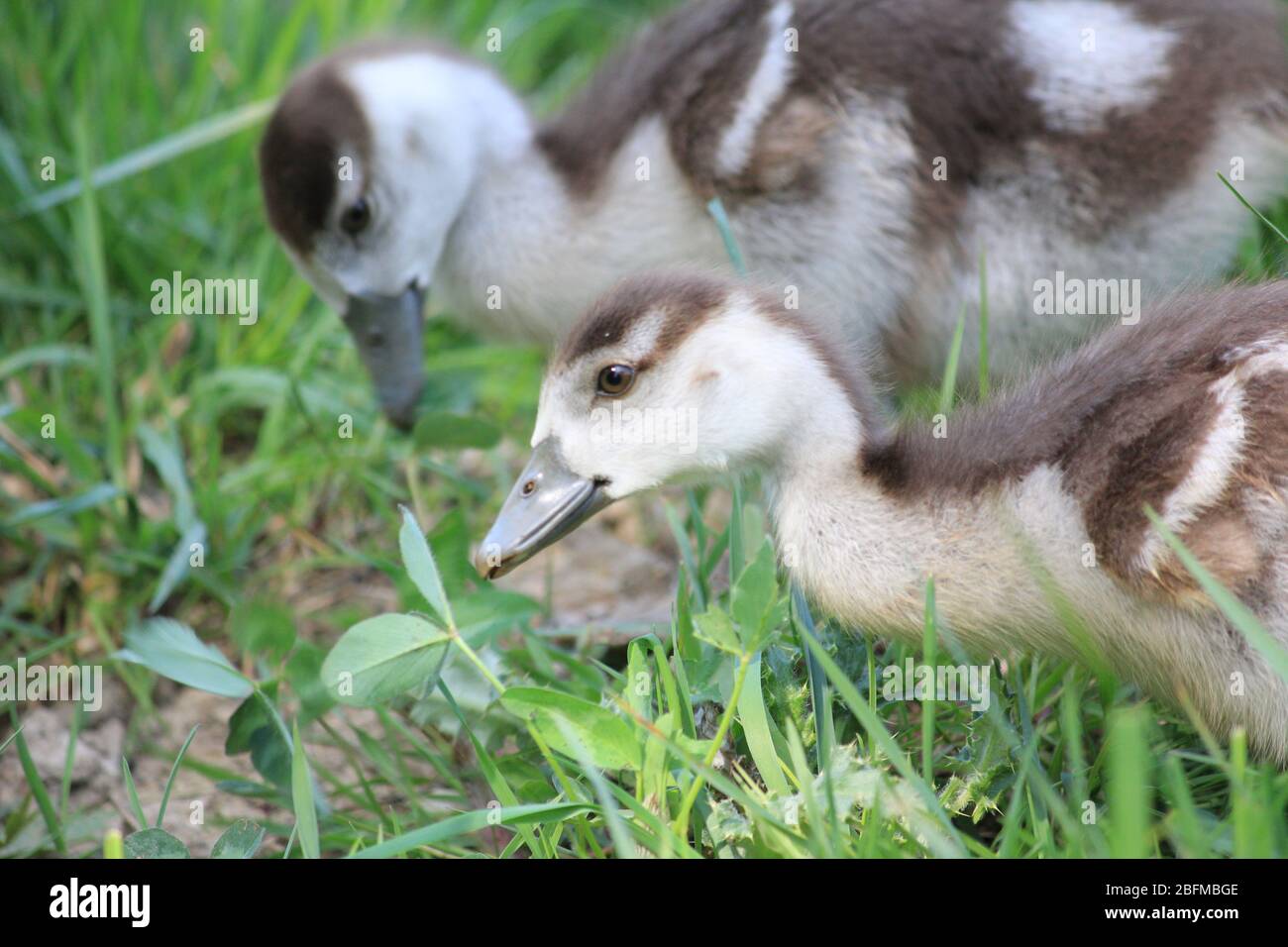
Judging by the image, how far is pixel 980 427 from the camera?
191 centimetres

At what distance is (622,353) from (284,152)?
1.17m

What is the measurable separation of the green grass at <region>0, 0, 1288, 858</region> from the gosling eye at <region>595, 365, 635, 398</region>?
25 cm

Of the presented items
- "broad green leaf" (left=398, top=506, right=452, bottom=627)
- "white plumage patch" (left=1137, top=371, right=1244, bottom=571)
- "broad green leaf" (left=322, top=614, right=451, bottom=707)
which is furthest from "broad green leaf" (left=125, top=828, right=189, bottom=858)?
"white plumage patch" (left=1137, top=371, right=1244, bottom=571)

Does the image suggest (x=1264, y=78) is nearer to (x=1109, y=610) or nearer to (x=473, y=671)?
(x=1109, y=610)

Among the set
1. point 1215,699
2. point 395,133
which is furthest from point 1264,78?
point 395,133

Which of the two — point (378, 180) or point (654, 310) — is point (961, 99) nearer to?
point (654, 310)

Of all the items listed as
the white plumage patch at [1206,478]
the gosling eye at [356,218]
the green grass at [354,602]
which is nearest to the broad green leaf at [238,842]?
the green grass at [354,602]

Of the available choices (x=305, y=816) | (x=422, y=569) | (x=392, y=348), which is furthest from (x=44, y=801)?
(x=392, y=348)

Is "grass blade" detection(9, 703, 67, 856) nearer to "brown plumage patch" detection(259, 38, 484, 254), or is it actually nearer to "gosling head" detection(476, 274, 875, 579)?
"gosling head" detection(476, 274, 875, 579)

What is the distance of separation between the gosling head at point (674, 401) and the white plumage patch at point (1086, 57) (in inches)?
33.1

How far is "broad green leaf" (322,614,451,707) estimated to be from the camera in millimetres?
1817

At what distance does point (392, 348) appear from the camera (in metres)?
3.03

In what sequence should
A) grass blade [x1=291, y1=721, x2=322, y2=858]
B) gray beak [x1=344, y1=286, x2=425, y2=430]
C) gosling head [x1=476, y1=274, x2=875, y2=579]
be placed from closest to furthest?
grass blade [x1=291, y1=721, x2=322, y2=858] < gosling head [x1=476, y1=274, x2=875, y2=579] < gray beak [x1=344, y1=286, x2=425, y2=430]

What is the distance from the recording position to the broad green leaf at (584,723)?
1.74m
